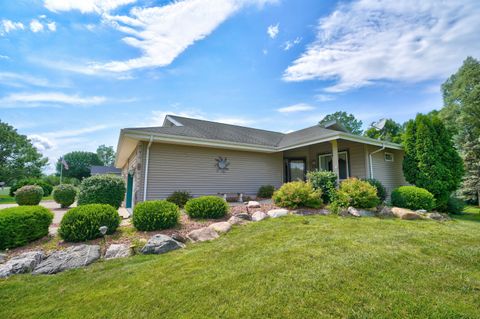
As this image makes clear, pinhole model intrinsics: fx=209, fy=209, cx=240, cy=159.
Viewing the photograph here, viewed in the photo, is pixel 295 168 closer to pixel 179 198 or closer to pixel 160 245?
pixel 179 198

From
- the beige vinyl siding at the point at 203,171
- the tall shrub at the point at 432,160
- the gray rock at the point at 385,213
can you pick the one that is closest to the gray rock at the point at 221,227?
the beige vinyl siding at the point at 203,171

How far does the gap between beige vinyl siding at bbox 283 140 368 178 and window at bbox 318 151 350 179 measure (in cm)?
19

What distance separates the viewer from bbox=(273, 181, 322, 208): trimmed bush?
7.34 meters

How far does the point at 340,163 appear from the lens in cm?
1142

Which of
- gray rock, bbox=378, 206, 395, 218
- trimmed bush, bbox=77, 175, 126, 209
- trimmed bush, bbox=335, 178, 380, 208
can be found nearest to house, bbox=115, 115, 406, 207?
trimmed bush, bbox=77, 175, 126, 209

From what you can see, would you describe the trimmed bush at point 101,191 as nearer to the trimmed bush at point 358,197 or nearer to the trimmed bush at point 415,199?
the trimmed bush at point 358,197

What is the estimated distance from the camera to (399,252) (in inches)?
147

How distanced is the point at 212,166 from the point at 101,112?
260 inches

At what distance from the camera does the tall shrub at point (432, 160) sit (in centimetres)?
907

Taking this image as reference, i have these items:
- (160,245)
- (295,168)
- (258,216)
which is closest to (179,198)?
(258,216)

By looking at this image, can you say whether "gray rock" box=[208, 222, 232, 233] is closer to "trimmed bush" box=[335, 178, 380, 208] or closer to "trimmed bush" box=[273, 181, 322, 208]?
"trimmed bush" box=[273, 181, 322, 208]

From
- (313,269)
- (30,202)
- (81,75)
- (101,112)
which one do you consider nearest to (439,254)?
(313,269)

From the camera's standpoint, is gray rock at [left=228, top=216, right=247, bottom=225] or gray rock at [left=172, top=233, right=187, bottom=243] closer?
gray rock at [left=172, top=233, right=187, bottom=243]

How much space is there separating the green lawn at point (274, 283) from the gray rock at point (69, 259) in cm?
22
